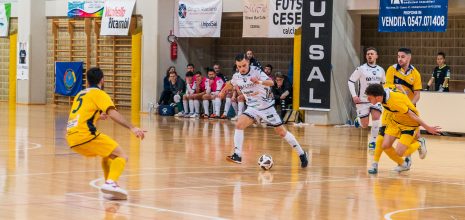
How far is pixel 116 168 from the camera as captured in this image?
11086mm

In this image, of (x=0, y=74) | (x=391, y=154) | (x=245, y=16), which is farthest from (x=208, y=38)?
(x=391, y=154)

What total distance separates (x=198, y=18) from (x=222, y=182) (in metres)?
18.7

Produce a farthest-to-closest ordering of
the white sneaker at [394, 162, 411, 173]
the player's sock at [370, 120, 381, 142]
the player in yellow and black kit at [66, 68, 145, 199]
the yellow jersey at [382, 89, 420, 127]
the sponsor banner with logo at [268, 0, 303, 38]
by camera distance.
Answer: the sponsor banner with logo at [268, 0, 303, 38] → the player's sock at [370, 120, 381, 142] → the white sneaker at [394, 162, 411, 173] → the yellow jersey at [382, 89, 420, 127] → the player in yellow and black kit at [66, 68, 145, 199]

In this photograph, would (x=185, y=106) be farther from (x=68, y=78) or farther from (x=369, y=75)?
(x=369, y=75)

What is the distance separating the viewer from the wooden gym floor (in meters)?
10.4

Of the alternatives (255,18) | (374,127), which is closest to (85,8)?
(255,18)

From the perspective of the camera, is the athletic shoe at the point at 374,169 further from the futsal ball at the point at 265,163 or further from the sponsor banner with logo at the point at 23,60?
the sponsor banner with logo at the point at 23,60

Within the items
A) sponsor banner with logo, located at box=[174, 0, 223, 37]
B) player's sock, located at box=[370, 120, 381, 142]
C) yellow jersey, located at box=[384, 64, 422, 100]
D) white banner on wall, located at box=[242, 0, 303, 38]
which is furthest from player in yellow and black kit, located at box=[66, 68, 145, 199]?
sponsor banner with logo, located at box=[174, 0, 223, 37]

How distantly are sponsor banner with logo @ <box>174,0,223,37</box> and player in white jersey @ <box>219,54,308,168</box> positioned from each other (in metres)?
15.2

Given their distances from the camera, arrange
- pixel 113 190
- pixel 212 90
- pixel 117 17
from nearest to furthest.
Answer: pixel 113 190, pixel 212 90, pixel 117 17

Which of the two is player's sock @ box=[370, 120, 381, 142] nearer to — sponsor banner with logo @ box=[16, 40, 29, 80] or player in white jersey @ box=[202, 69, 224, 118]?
player in white jersey @ box=[202, 69, 224, 118]

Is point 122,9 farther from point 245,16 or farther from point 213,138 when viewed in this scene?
point 213,138

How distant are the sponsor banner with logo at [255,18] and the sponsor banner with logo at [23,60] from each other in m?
11.5

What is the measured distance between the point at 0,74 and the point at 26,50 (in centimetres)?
317
